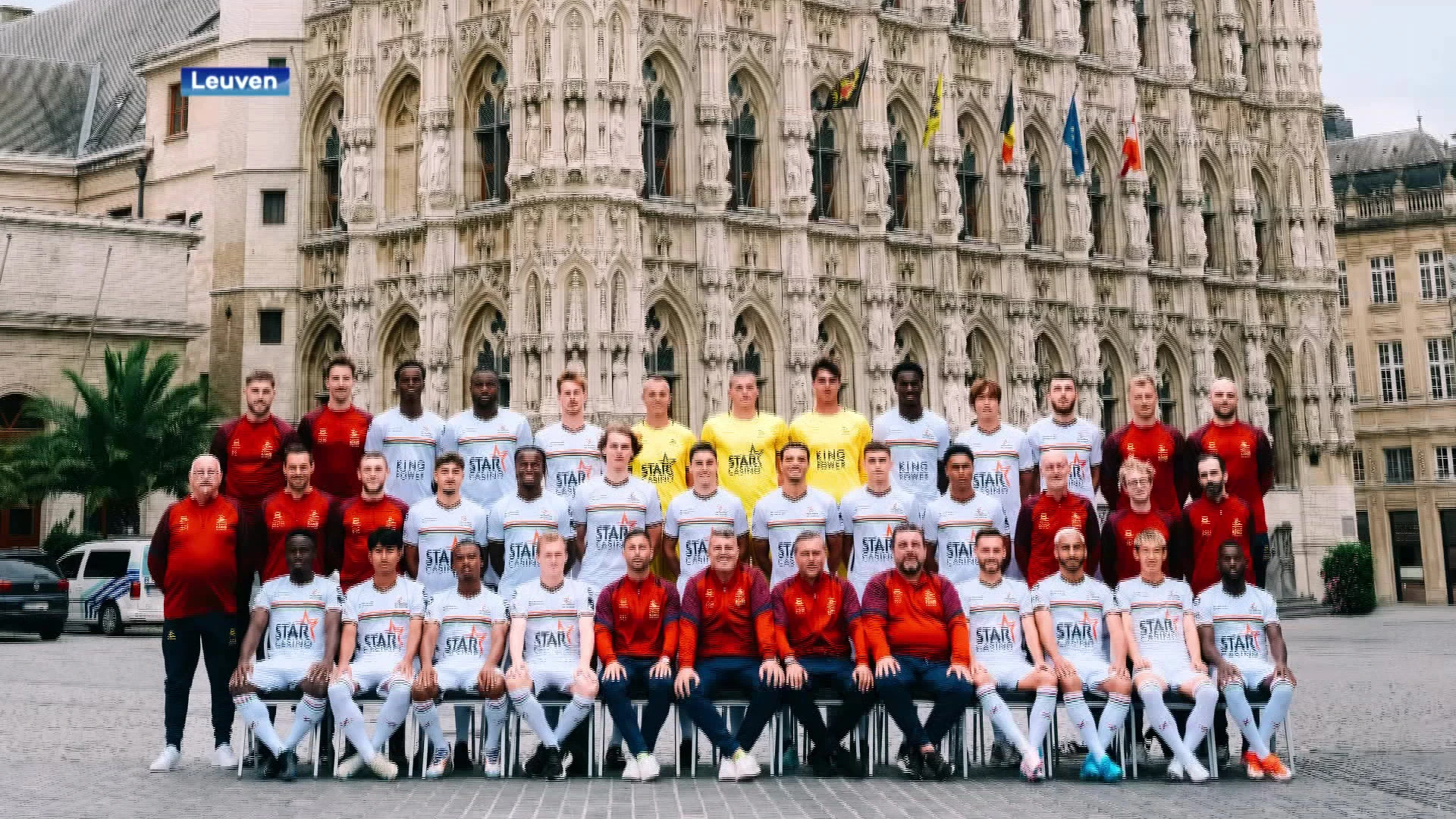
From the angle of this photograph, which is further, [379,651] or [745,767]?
[379,651]

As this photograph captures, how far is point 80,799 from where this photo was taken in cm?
912

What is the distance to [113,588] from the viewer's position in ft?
91.1

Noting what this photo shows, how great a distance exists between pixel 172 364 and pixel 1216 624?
1005 inches

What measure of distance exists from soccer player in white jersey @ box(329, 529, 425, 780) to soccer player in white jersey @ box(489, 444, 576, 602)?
0.74 meters

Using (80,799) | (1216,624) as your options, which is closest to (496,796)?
(80,799)

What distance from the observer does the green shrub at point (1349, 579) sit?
3775cm

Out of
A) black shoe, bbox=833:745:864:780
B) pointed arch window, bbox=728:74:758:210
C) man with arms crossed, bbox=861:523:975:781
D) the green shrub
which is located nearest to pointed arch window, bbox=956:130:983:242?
pointed arch window, bbox=728:74:758:210

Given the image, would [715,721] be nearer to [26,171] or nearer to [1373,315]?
[26,171]

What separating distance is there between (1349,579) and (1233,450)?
28.8 metres

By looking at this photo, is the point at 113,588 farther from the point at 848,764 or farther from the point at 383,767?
the point at 848,764

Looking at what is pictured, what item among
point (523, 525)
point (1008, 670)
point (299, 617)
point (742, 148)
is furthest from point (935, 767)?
point (742, 148)

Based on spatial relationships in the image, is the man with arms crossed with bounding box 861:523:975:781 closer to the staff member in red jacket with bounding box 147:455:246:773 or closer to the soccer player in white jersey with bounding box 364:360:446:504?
the soccer player in white jersey with bounding box 364:360:446:504

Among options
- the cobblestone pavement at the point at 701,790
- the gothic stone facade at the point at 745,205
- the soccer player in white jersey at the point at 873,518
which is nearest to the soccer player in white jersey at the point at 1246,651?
the cobblestone pavement at the point at 701,790

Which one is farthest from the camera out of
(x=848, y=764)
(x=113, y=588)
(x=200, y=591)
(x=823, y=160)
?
(x=823, y=160)
